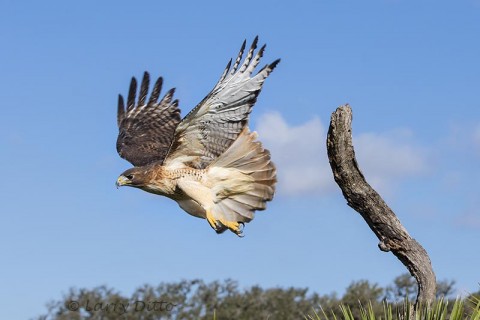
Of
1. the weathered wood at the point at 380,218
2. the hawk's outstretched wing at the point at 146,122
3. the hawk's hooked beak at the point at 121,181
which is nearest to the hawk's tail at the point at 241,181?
the hawk's hooked beak at the point at 121,181

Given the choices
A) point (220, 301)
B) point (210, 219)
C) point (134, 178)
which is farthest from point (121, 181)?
point (220, 301)

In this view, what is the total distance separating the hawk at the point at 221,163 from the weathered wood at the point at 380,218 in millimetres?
2266

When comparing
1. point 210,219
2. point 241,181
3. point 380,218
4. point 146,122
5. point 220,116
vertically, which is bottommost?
point 380,218

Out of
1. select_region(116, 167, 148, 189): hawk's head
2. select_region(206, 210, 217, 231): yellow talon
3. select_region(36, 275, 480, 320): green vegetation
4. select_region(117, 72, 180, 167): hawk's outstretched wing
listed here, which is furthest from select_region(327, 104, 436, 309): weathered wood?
select_region(36, 275, 480, 320): green vegetation

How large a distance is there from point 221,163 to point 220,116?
1.99ft

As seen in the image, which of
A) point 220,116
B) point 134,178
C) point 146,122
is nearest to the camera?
point 220,116

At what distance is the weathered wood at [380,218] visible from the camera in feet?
23.9

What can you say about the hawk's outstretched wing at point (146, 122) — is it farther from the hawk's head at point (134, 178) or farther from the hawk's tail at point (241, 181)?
the hawk's tail at point (241, 181)

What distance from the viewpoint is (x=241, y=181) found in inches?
387

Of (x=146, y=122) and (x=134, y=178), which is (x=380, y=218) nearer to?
(x=134, y=178)

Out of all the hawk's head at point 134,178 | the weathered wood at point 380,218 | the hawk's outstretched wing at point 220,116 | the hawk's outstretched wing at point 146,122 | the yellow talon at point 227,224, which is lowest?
the weathered wood at point 380,218

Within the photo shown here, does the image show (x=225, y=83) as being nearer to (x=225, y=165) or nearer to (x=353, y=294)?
(x=225, y=165)

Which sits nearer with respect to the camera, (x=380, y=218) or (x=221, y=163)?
(x=380, y=218)

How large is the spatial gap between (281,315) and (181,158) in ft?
74.7
